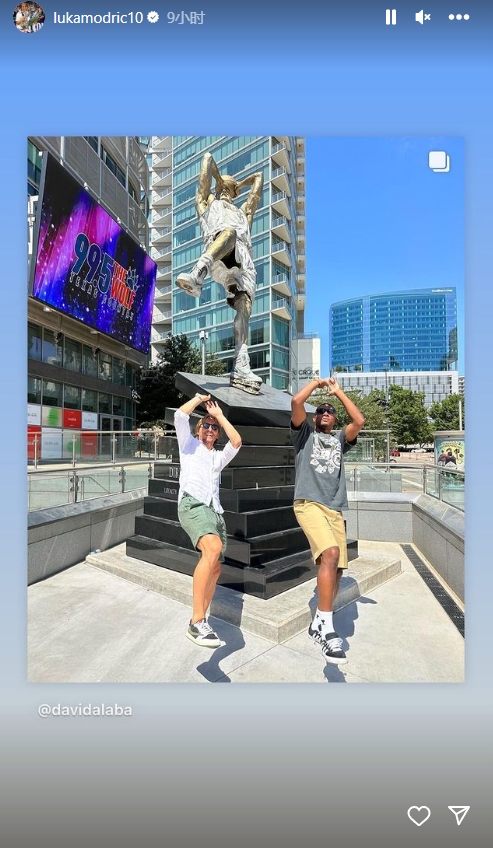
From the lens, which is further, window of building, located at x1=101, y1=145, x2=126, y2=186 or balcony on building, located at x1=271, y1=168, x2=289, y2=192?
balcony on building, located at x1=271, y1=168, x2=289, y2=192

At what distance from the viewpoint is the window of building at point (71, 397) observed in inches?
510

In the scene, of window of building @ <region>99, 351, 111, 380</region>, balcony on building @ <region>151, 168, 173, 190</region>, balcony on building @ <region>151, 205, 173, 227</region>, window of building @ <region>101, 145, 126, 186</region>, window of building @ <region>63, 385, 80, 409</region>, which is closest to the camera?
window of building @ <region>63, 385, 80, 409</region>

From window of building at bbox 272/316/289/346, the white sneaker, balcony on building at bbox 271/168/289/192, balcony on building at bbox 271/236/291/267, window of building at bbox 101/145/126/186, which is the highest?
balcony on building at bbox 271/168/289/192

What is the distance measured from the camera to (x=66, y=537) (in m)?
4.88

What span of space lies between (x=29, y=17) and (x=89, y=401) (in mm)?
14721

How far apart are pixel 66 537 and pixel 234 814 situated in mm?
Answer: 3625

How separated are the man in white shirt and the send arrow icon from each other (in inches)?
58.6

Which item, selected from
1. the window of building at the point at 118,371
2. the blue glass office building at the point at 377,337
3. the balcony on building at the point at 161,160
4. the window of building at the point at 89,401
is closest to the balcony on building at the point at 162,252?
the balcony on building at the point at 161,160

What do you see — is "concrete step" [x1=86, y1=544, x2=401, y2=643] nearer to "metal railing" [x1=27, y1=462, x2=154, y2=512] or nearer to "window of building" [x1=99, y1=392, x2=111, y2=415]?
"metal railing" [x1=27, y1=462, x2=154, y2=512]

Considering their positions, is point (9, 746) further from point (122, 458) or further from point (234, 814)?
point (122, 458)

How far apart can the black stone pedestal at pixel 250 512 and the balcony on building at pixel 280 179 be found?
23.2m

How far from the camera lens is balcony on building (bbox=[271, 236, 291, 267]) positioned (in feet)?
79.2

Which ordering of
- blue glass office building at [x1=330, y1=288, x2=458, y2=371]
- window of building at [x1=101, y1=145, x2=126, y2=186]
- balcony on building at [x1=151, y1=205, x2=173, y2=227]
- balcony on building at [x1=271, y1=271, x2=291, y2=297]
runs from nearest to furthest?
window of building at [x1=101, y1=145, x2=126, y2=186], balcony on building at [x1=271, y1=271, x2=291, y2=297], blue glass office building at [x1=330, y1=288, x2=458, y2=371], balcony on building at [x1=151, y1=205, x2=173, y2=227]

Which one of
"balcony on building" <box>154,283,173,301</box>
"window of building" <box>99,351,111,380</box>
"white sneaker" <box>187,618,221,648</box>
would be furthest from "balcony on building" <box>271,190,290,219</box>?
"white sneaker" <box>187,618,221,648</box>
